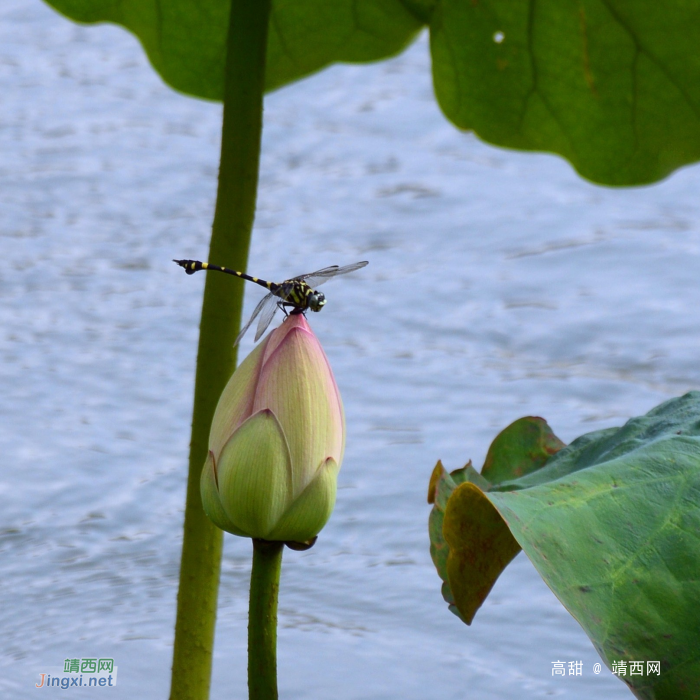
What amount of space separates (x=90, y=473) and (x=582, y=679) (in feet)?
1.70

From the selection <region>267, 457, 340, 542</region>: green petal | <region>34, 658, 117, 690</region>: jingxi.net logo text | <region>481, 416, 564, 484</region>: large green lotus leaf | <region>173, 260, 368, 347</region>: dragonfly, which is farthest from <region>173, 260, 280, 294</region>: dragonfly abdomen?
<region>34, 658, 117, 690</region>: jingxi.net logo text

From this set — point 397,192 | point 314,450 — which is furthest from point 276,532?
point 397,192

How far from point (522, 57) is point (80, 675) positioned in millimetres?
522

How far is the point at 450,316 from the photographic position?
1.33 meters

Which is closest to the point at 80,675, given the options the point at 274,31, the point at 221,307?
the point at 221,307

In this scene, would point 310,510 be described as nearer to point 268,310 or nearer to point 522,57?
point 268,310

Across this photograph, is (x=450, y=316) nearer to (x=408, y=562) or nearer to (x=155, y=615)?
(x=408, y=562)

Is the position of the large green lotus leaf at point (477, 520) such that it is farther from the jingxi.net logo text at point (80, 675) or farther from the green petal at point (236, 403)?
the jingxi.net logo text at point (80, 675)

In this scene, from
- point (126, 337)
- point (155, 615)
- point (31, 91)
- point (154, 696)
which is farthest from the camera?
point (31, 91)

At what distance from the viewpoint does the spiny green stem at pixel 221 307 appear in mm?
547

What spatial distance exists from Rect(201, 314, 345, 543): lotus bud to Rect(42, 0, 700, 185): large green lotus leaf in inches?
12.2

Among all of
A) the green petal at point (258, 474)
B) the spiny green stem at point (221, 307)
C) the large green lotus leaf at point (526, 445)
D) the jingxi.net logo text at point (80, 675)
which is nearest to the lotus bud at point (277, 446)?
the green petal at point (258, 474)

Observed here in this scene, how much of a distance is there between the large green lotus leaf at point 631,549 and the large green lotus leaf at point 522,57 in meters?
0.26

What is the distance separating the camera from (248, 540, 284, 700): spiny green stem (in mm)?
442
